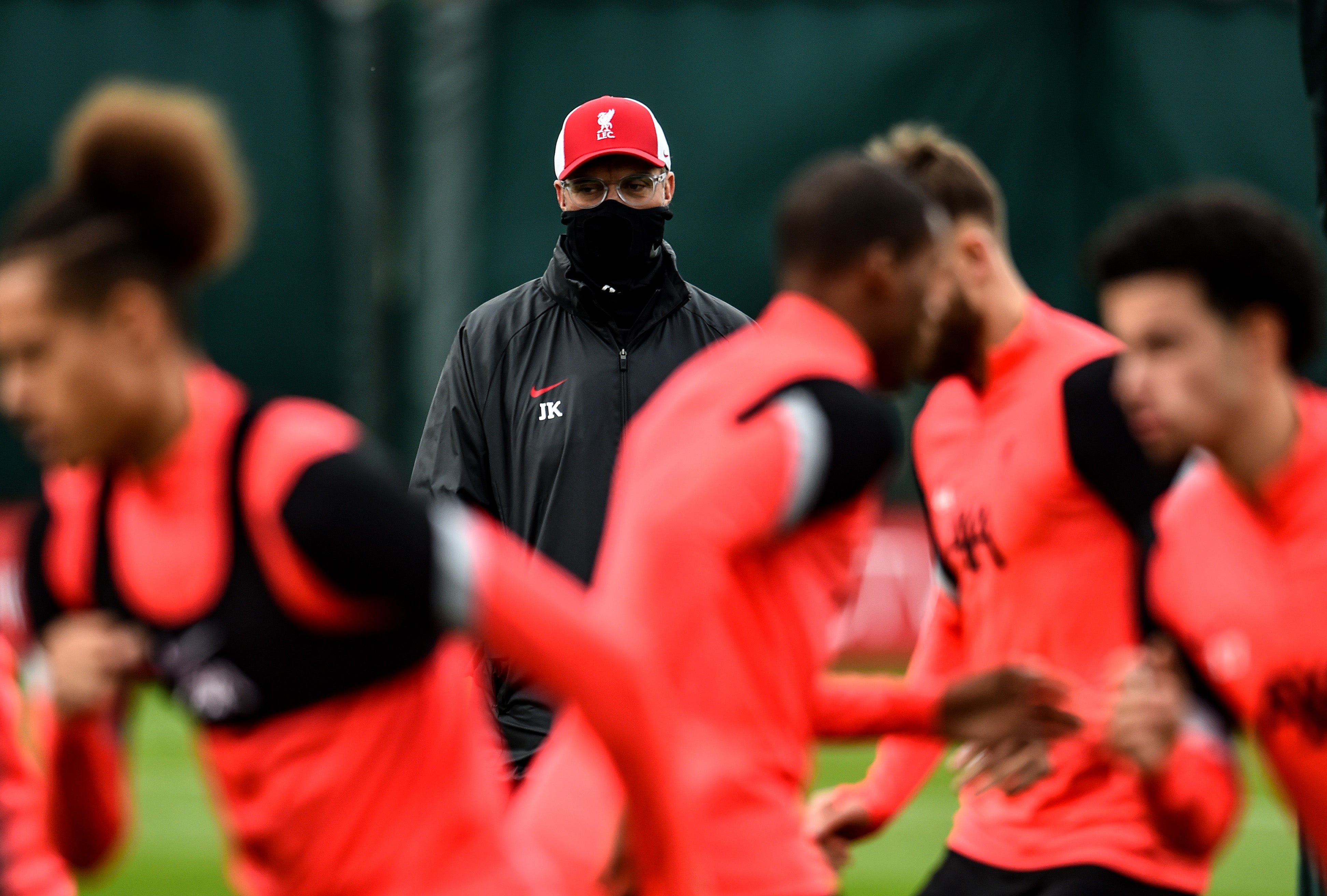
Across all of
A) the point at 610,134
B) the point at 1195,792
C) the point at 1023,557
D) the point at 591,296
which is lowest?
the point at 1195,792

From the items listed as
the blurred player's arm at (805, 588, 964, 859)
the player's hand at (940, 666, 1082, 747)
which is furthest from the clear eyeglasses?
the player's hand at (940, 666, 1082, 747)

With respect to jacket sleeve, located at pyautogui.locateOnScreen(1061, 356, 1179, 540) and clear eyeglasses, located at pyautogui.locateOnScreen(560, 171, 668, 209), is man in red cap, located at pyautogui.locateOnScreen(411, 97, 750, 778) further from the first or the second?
jacket sleeve, located at pyautogui.locateOnScreen(1061, 356, 1179, 540)

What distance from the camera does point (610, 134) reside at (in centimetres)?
527

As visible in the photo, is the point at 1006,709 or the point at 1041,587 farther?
the point at 1041,587

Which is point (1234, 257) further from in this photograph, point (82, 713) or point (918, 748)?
point (82, 713)

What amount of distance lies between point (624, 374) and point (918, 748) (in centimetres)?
145

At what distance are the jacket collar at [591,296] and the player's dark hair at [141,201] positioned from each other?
2.43 meters

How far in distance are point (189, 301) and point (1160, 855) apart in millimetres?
2405

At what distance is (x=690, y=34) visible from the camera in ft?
42.7

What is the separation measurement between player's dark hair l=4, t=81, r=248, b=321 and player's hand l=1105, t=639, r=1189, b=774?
1.71 m

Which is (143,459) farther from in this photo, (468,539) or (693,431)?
(693,431)

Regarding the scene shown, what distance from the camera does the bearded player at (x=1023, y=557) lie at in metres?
3.96

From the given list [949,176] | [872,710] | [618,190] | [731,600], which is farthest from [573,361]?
[731,600]

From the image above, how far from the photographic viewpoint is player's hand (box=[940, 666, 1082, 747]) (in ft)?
11.2
